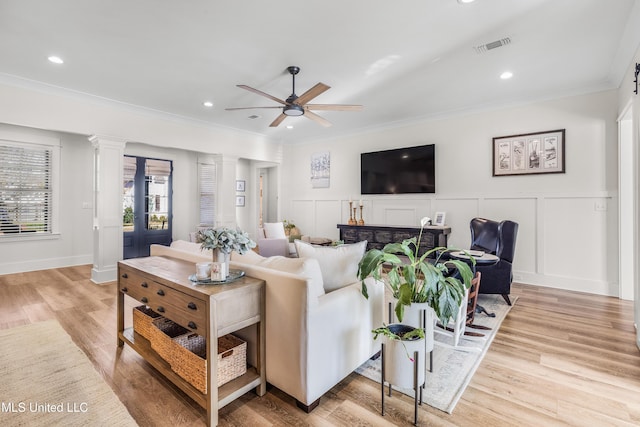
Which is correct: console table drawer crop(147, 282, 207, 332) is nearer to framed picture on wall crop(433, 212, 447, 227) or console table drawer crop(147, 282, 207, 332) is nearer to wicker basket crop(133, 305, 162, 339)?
wicker basket crop(133, 305, 162, 339)

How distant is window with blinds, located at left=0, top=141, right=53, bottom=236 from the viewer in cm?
505

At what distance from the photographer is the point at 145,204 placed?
6324 millimetres

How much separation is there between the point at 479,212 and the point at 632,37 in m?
2.62

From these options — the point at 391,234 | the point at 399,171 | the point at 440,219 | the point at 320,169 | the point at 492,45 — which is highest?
the point at 492,45

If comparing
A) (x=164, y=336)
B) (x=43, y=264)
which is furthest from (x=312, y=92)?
(x=43, y=264)

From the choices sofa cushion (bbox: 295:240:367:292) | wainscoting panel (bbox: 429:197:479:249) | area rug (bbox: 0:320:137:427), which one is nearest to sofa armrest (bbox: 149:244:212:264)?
sofa cushion (bbox: 295:240:367:292)

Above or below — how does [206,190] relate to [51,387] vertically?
above

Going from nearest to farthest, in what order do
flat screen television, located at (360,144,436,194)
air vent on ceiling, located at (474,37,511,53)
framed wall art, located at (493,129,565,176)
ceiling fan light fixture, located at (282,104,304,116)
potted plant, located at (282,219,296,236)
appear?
air vent on ceiling, located at (474,37,511,53) < ceiling fan light fixture, located at (282,104,304,116) < framed wall art, located at (493,129,565,176) < flat screen television, located at (360,144,436,194) < potted plant, located at (282,219,296,236)

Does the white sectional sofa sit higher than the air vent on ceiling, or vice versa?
the air vent on ceiling

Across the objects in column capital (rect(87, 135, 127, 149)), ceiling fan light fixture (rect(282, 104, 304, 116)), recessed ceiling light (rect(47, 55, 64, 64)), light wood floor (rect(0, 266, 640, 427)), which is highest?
recessed ceiling light (rect(47, 55, 64, 64))

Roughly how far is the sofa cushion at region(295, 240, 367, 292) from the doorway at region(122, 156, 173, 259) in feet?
17.7

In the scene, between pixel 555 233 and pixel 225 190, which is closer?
pixel 555 233

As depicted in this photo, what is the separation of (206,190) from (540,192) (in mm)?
6413

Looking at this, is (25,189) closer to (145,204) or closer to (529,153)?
(145,204)
